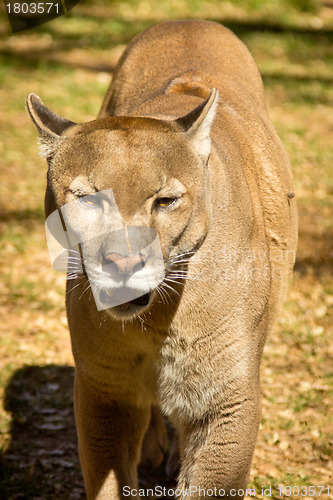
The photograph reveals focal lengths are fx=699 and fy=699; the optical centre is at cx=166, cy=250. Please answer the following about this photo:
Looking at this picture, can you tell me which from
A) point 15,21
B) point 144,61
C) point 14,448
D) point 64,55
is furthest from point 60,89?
point 14,448

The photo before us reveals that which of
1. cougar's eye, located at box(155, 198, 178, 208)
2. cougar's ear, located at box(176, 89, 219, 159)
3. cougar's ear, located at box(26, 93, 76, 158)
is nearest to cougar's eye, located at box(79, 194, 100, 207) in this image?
cougar's eye, located at box(155, 198, 178, 208)

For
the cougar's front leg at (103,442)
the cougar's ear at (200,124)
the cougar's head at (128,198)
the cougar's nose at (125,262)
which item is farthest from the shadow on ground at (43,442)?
the cougar's ear at (200,124)

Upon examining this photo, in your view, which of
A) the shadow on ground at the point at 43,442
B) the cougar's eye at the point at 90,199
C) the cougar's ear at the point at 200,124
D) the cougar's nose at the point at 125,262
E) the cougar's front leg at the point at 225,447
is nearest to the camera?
the cougar's nose at the point at 125,262

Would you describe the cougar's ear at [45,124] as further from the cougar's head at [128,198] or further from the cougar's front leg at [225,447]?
the cougar's front leg at [225,447]

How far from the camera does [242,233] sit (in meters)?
2.79

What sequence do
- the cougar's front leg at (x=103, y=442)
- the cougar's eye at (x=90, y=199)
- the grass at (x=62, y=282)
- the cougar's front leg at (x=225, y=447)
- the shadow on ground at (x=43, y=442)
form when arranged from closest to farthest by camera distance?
the cougar's eye at (x=90, y=199), the cougar's front leg at (x=225, y=447), the cougar's front leg at (x=103, y=442), the shadow on ground at (x=43, y=442), the grass at (x=62, y=282)

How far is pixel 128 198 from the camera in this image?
2.24m

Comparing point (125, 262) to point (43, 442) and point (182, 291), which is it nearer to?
point (182, 291)

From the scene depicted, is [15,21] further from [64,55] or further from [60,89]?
[60,89]

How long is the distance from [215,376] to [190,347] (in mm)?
151

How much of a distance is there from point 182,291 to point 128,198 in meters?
0.53

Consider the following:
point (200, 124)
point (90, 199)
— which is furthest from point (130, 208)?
point (200, 124)

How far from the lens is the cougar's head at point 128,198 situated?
2230 millimetres

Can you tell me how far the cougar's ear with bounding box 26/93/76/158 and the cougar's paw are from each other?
171cm
